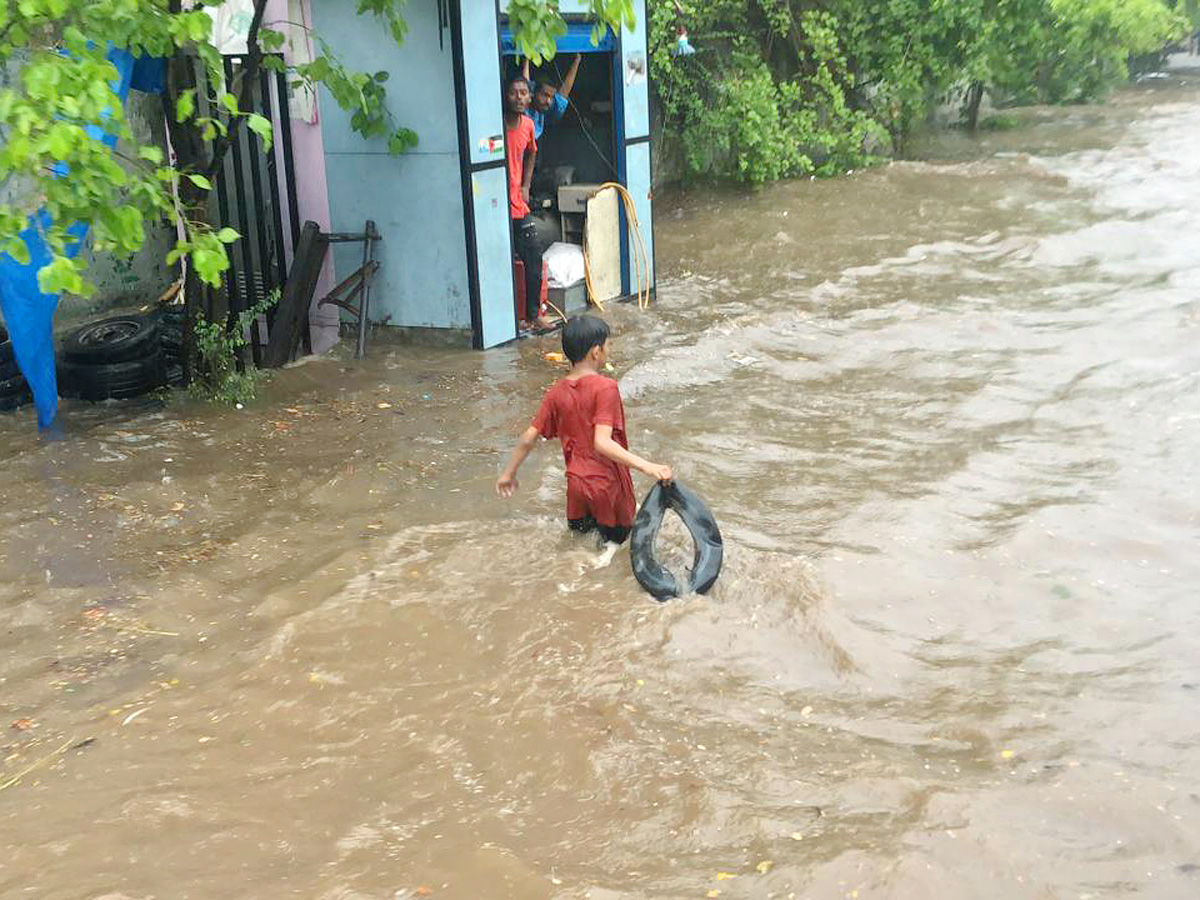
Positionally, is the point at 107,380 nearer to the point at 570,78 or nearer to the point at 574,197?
the point at 574,197

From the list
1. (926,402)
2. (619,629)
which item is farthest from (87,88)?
(926,402)

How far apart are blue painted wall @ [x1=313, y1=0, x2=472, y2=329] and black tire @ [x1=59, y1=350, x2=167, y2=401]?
6.58 feet

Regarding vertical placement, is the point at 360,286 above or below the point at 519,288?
above

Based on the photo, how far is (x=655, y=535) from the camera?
5453mm

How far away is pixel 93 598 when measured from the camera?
5438mm

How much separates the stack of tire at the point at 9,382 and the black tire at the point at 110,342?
1.16 feet

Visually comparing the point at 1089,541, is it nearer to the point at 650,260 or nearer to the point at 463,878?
the point at 463,878

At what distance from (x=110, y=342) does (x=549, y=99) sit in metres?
4.23

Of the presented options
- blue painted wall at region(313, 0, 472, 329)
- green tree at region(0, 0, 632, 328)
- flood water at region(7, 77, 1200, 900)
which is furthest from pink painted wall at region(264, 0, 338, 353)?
green tree at region(0, 0, 632, 328)

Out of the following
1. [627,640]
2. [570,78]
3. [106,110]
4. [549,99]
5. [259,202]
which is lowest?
[627,640]

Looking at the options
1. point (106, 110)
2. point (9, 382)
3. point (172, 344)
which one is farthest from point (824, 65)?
point (106, 110)

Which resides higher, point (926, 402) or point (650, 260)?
point (650, 260)

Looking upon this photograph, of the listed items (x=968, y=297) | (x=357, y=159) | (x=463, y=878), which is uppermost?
(x=357, y=159)

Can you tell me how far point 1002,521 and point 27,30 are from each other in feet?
16.8
